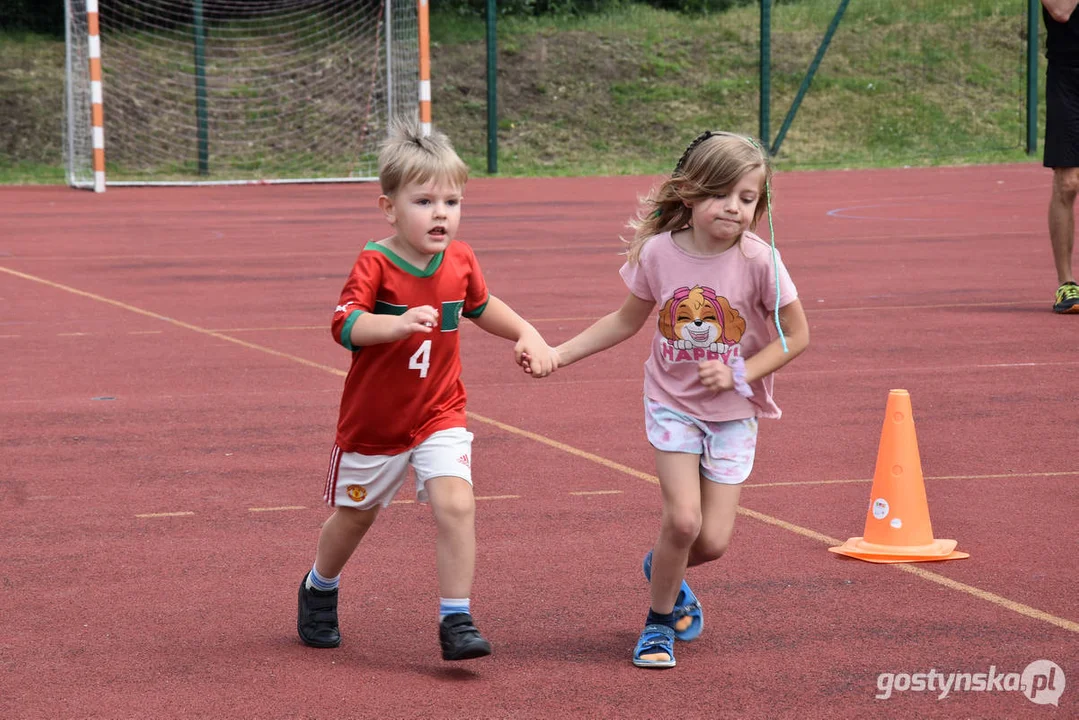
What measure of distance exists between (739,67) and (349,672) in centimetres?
3397

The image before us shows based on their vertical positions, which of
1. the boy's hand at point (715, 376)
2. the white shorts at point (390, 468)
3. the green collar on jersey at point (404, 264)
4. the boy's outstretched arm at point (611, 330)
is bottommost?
the white shorts at point (390, 468)

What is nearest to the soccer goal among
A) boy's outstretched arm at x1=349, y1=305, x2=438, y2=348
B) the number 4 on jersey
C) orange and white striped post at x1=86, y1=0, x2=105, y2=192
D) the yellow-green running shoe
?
orange and white striped post at x1=86, y1=0, x2=105, y2=192

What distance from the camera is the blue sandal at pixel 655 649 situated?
4230 mm

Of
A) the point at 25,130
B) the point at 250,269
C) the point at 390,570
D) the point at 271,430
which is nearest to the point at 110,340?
the point at 271,430

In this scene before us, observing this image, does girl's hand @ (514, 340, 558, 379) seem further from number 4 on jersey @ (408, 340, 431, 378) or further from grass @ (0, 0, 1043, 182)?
grass @ (0, 0, 1043, 182)

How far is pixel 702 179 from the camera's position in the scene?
435 centimetres

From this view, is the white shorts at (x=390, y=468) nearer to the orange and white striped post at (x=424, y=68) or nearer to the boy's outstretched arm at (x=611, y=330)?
the boy's outstretched arm at (x=611, y=330)

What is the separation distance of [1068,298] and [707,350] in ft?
22.2

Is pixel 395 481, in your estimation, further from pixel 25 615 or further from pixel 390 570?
pixel 25 615

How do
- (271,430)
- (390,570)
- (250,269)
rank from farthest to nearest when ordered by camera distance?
(250,269) → (271,430) → (390,570)

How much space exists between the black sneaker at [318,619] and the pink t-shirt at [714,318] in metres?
1.11

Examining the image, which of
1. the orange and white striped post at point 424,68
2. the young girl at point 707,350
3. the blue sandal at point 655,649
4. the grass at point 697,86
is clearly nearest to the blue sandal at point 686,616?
the young girl at point 707,350

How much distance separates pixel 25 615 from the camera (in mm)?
4723

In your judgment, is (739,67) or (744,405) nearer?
(744,405)
